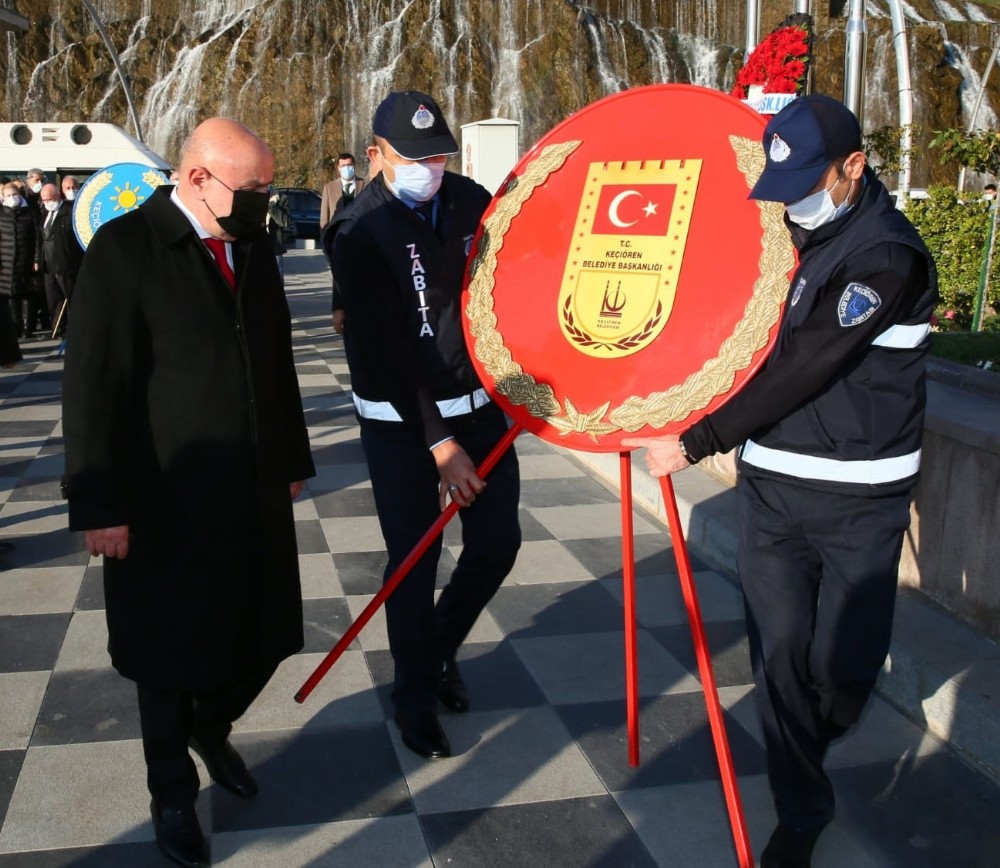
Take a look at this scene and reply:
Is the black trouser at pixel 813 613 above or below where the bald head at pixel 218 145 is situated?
below

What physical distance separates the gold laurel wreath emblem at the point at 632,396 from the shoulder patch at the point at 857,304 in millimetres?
155

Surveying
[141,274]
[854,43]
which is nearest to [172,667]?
[141,274]

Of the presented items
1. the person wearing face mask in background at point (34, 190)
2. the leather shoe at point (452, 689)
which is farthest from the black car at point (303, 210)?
the leather shoe at point (452, 689)

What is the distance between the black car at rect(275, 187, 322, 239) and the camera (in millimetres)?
27078

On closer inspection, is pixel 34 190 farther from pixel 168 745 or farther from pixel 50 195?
pixel 168 745

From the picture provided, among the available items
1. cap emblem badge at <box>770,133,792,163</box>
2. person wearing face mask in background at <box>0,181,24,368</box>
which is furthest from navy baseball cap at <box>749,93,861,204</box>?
person wearing face mask in background at <box>0,181,24,368</box>

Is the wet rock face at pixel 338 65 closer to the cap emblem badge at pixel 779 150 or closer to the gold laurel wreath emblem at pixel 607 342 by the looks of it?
the gold laurel wreath emblem at pixel 607 342

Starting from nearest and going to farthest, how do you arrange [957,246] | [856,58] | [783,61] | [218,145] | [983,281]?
[218,145]
[783,61]
[983,281]
[957,246]
[856,58]

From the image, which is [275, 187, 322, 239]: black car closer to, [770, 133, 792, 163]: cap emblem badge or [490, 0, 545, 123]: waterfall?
[490, 0, 545, 123]: waterfall

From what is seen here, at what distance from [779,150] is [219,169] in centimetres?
131

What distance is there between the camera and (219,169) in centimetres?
279

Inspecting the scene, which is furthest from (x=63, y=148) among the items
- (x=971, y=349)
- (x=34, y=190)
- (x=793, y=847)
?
(x=793, y=847)

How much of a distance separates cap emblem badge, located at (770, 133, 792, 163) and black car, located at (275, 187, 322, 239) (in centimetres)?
2513

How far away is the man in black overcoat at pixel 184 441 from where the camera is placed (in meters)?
2.72
